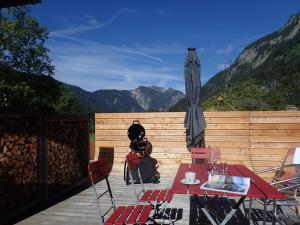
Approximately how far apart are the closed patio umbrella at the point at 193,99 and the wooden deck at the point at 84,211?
4.97 ft

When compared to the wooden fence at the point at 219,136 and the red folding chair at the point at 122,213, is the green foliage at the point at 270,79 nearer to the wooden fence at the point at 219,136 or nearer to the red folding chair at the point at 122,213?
the wooden fence at the point at 219,136

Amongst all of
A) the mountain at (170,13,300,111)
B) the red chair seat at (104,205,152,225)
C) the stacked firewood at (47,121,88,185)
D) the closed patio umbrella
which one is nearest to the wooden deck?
the stacked firewood at (47,121,88,185)

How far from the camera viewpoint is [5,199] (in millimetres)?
4586

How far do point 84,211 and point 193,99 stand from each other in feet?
10.6

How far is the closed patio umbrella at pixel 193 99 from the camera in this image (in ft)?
23.5

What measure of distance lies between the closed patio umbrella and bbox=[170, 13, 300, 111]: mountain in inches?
55.9

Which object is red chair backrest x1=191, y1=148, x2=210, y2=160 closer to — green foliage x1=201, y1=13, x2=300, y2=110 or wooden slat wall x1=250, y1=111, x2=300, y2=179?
wooden slat wall x1=250, y1=111, x2=300, y2=179

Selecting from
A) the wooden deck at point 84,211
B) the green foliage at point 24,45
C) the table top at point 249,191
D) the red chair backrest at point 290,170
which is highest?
the green foliage at point 24,45

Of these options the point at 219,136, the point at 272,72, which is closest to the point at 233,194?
the point at 219,136

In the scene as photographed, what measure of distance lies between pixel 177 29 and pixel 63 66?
17.0 metres

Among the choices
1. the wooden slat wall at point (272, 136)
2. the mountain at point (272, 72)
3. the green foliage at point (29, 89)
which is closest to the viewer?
the wooden slat wall at point (272, 136)

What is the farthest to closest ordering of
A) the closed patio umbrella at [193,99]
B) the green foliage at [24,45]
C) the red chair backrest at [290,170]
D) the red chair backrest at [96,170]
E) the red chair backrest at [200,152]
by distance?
the green foliage at [24,45]
the closed patio umbrella at [193,99]
the red chair backrest at [200,152]
the red chair backrest at [290,170]
the red chair backrest at [96,170]

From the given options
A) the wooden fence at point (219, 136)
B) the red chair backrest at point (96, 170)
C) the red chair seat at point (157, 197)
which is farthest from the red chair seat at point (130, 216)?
the wooden fence at point (219, 136)

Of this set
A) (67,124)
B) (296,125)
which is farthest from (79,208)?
(296,125)
